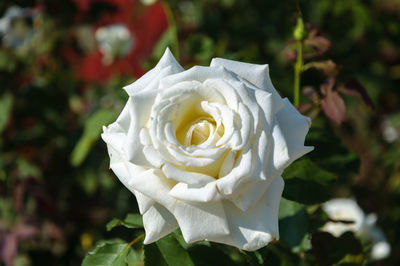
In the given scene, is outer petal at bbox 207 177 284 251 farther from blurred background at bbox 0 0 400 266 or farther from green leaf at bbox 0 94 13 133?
green leaf at bbox 0 94 13 133

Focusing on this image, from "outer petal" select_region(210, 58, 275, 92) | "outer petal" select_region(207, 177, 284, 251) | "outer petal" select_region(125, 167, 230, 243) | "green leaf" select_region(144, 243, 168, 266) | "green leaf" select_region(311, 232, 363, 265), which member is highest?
"outer petal" select_region(210, 58, 275, 92)

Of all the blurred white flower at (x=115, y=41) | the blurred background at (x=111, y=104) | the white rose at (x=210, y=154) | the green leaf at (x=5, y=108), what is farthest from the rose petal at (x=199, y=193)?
the blurred white flower at (x=115, y=41)

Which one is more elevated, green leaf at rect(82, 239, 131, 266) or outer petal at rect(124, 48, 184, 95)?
outer petal at rect(124, 48, 184, 95)

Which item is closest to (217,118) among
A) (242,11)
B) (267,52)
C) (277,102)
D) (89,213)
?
(277,102)

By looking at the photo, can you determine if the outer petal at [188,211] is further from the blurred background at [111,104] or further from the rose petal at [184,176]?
the blurred background at [111,104]

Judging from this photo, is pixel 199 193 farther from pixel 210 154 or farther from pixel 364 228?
pixel 364 228

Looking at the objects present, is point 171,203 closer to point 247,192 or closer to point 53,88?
point 247,192

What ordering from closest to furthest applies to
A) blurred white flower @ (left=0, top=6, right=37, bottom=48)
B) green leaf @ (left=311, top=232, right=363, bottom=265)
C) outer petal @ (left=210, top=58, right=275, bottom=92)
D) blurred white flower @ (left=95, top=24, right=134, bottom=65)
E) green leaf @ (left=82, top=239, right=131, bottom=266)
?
outer petal @ (left=210, top=58, right=275, bottom=92)
green leaf @ (left=82, top=239, right=131, bottom=266)
green leaf @ (left=311, top=232, right=363, bottom=265)
blurred white flower @ (left=0, top=6, right=37, bottom=48)
blurred white flower @ (left=95, top=24, right=134, bottom=65)

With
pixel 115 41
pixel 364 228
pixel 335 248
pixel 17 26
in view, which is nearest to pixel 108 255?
pixel 335 248

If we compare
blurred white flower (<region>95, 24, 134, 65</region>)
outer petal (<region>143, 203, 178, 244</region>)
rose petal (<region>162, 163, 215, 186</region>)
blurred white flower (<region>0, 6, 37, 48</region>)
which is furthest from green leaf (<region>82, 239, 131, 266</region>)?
blurred white flower (<region>95, 24, 134, 65</region>)
